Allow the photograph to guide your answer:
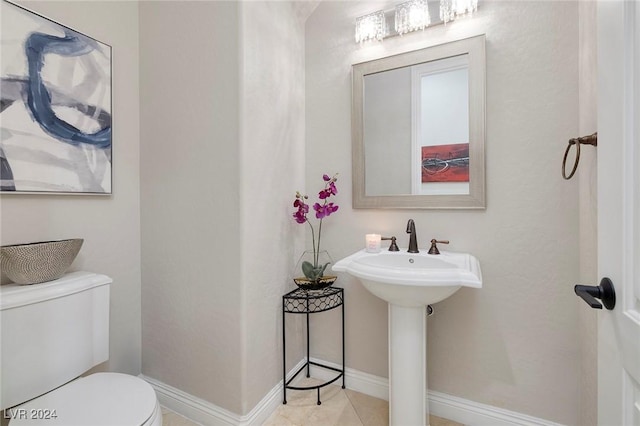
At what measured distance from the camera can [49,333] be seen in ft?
3.45

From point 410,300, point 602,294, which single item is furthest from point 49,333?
point 602,294

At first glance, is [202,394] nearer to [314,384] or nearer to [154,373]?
[154,373]

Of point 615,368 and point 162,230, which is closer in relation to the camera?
point 615,368

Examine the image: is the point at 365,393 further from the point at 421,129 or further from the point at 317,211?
the point at 421,129

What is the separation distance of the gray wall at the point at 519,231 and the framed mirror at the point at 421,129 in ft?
0.18

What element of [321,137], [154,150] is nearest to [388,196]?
[321,137]

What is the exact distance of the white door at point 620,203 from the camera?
0.53m

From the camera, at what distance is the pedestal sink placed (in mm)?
1043

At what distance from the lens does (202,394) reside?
1422 mm

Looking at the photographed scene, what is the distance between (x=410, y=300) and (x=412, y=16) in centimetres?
140

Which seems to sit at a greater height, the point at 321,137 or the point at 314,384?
the point at 321,137

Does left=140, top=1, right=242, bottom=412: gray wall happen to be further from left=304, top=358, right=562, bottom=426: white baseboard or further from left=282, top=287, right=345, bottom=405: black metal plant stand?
left=304, top=358, right=562, bottom=426: white baseboard

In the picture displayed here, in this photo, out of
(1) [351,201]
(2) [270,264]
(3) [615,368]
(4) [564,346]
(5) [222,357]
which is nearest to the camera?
(3) [615,368]

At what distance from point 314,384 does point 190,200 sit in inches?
51.3
